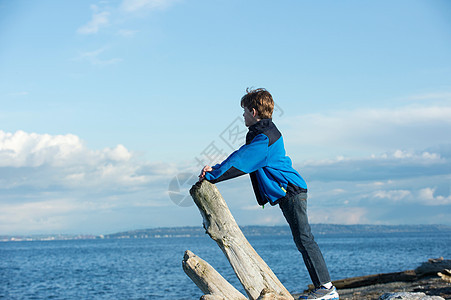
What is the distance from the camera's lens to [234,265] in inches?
228

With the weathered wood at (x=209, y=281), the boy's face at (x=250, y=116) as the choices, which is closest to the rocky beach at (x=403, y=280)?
the weathered wood at (x=209, y=281)

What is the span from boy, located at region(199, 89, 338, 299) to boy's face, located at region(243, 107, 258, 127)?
1 centimetres

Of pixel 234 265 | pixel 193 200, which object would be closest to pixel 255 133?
pixel 193 200

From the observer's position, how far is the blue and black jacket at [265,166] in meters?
5.61

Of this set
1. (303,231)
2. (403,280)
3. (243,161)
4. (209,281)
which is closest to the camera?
(243,161)

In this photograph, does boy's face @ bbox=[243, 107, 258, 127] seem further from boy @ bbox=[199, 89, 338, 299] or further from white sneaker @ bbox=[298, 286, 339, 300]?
white sneaker @ bbox=[298, 286, 339, 300]

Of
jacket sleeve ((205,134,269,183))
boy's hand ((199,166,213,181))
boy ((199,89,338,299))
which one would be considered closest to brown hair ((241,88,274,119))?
boy ((199,89,338,299))

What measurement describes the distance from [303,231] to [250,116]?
1.56 meters

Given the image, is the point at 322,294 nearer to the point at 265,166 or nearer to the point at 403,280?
the point at 265,166

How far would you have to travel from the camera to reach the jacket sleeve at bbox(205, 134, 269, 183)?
558cm

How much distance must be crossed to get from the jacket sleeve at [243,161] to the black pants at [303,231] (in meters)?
0.59

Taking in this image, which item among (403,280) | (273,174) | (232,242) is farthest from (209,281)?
(403,280)

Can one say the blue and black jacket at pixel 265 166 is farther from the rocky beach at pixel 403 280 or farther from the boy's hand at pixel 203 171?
the rocky beach at pixel 403 280

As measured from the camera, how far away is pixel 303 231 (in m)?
5.71
